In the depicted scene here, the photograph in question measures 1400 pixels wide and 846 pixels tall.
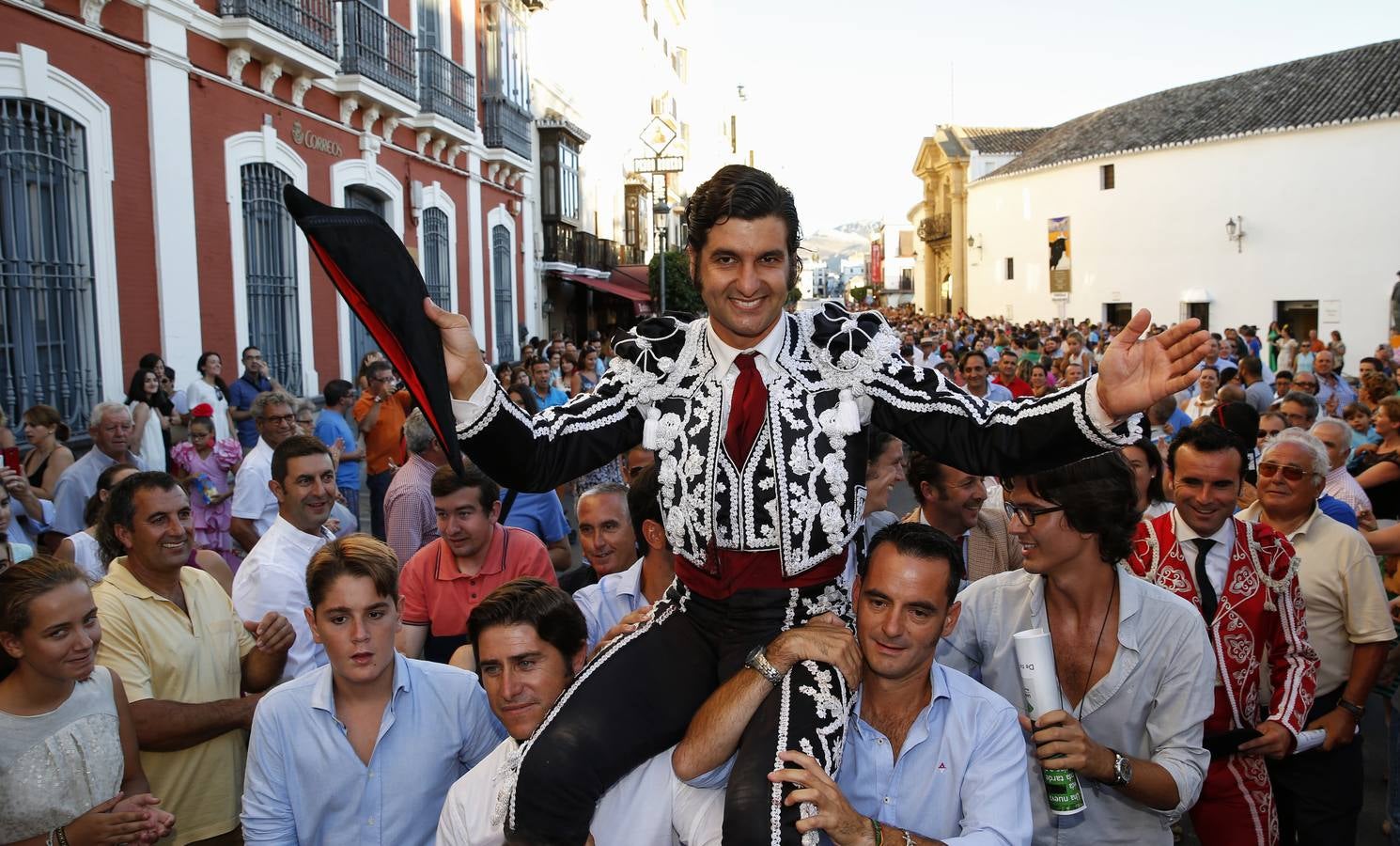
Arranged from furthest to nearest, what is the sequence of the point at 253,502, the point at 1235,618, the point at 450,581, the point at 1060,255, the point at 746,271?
1. the point at 1060,255
2. the point at 253,502
3. the point at 450,581
4. the point at 1235,618
5. the point at 746,271

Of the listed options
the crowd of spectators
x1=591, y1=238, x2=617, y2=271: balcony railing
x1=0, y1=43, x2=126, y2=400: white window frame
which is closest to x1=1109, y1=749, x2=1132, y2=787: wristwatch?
the crowd of spectators

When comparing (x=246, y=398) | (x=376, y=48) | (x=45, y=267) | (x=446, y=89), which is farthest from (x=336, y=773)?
(x=446, y=89)

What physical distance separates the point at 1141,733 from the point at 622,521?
2506 millimetres

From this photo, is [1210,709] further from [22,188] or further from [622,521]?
[22,188]

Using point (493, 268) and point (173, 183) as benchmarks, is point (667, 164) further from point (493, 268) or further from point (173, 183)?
point (173, 183)

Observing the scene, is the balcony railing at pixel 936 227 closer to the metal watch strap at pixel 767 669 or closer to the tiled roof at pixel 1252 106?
the tiled roof at pixel 1252 106

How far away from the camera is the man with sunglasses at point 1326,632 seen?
3.76m

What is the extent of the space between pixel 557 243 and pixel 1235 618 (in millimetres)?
24069

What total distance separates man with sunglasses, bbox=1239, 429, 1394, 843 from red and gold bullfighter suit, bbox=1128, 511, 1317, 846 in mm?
312

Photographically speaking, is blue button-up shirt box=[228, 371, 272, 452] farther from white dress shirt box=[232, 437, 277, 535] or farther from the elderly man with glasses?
white dress shirt box=[232, 437, 277, 535]

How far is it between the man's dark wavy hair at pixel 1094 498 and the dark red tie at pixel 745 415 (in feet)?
2.45

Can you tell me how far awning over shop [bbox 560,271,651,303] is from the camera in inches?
1146

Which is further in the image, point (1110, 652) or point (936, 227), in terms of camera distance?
point (936, 227)

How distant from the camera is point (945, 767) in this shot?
8.91 feet
